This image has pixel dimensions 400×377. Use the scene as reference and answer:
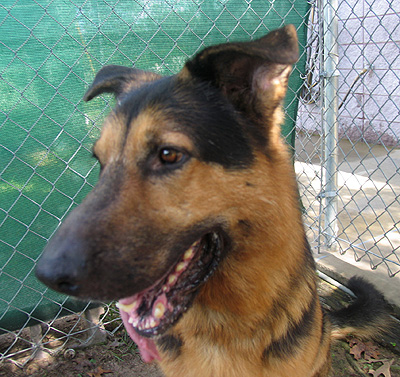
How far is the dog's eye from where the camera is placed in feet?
5.38

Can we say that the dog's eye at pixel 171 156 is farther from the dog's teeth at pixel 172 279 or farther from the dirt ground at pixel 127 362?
the dirt ground at pixel 127 362

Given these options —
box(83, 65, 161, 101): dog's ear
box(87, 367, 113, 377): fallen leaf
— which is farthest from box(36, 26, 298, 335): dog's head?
box(87, 367, 113, 377): fallen leaf

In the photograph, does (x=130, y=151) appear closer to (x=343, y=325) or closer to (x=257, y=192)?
(x=257, y=192)

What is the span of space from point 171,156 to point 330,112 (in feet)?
9.34

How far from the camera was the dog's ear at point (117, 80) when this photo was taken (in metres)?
2.30

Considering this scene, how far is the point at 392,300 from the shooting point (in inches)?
131

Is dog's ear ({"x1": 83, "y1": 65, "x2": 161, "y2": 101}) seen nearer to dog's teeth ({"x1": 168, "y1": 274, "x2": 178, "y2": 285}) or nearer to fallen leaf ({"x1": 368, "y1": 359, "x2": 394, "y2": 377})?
dog's teeth ({"x1": 168, "y1": 274, "x2": 178, "y2": 285})


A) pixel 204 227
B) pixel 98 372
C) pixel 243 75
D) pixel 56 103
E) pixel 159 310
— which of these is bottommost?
pixel 98 372

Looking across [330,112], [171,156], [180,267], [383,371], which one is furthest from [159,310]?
[330,112]

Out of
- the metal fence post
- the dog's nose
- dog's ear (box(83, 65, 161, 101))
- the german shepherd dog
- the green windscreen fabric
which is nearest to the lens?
the dog's nose

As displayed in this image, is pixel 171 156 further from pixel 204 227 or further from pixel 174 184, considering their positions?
pixel 204 227

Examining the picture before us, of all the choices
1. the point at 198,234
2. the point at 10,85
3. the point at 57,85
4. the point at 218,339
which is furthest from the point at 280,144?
the point at 10,85

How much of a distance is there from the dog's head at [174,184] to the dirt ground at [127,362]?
1.82m

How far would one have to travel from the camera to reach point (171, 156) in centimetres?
165
